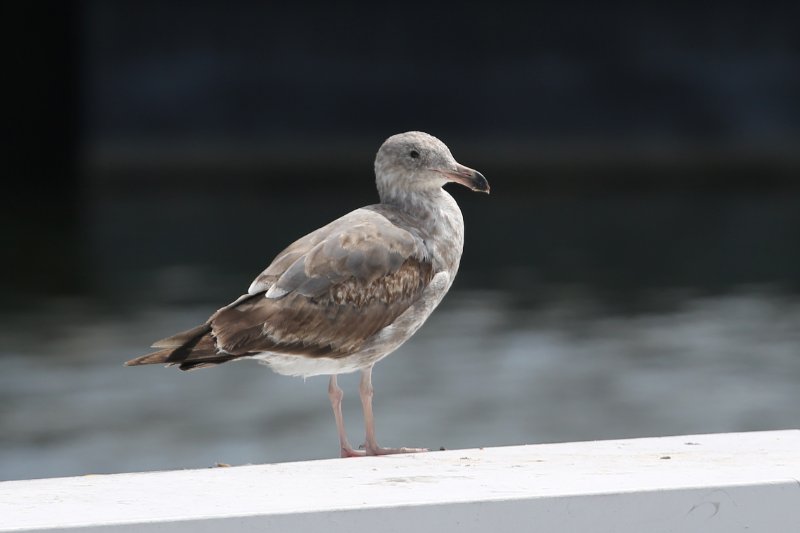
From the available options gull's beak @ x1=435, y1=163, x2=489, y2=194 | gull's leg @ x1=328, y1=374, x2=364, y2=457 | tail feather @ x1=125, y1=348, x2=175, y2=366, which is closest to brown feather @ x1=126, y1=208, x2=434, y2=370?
tail feather @ x1=125, y1=348, x2=175, y2=366

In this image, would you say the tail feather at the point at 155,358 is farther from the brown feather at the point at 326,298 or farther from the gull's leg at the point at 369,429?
the gull's leg at the point at 369,429

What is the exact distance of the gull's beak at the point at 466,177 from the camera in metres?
5.45

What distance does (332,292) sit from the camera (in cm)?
512

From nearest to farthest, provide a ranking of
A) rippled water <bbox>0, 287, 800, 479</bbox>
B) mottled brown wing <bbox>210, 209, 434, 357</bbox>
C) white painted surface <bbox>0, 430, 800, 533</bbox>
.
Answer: white painted surface <bbox>0, 430, 800, 533</bbox>
mottled brown wing <bbox>210, 209, 434, 357</bbox>
rippled water <bbox>0, 287, 800, 479</bbox>

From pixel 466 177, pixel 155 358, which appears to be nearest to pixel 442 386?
pixel 466 177

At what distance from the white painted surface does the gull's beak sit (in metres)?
1.88

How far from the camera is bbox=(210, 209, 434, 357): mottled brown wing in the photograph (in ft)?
16.5

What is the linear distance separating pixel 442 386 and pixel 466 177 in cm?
983

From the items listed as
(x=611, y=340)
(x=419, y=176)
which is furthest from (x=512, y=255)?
(x=419, y=176)

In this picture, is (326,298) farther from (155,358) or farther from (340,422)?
(155,358)

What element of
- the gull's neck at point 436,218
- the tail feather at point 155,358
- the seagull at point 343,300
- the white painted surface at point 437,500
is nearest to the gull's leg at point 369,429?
the seagull at point 343,300

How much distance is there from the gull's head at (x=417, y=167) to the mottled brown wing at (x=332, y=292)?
30cm

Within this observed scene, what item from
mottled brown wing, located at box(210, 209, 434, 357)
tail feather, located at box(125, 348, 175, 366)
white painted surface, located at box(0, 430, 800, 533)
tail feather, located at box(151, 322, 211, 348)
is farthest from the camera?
mottled brown wing, located at box(210, 209, 434, 357)

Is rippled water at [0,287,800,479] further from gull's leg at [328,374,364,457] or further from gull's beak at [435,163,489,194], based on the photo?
gull's beak at [435,163,489,194]
